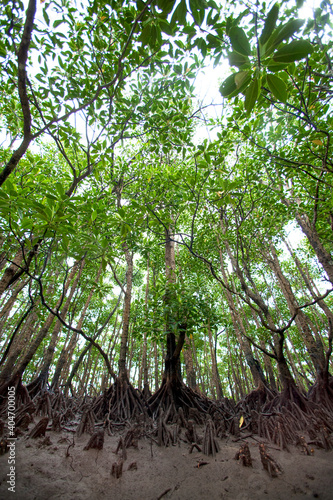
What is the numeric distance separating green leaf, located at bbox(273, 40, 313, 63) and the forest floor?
315 cm

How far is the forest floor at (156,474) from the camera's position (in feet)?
6.25

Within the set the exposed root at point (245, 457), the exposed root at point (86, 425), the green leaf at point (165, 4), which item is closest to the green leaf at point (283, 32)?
the green leaf at point (165, 4)

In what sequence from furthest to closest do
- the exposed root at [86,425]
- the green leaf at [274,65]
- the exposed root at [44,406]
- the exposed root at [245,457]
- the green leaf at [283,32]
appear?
1. the exposed root at [44,406]
2. the exposed root at [86,425]
3. the exposed root at [245,457]
4. the green leaf at [274,65]
5. the green leaf at [283,32]

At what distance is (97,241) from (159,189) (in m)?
2.52

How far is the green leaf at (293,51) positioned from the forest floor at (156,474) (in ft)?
10.3

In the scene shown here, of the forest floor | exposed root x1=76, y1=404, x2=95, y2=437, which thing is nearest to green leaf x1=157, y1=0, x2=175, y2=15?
the forest floor

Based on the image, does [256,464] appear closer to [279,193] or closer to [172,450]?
[172,450]

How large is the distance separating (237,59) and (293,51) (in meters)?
0.22

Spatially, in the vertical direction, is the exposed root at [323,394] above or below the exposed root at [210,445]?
above

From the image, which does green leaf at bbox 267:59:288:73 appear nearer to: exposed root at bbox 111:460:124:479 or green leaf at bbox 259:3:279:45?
green leaf at bbox 259:3:279:45

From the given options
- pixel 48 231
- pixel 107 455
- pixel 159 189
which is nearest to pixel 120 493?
pixel 107 455

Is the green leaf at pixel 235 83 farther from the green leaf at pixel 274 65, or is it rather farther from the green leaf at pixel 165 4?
→ the green leaf at pixel 165 4

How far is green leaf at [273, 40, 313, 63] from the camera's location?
885mm

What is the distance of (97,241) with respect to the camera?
6.90ft
